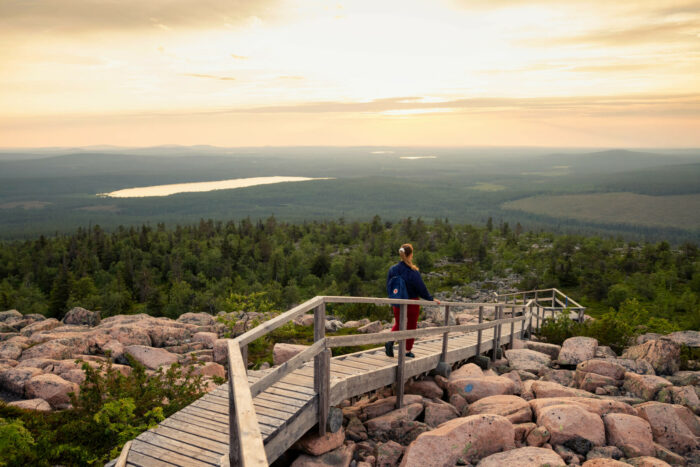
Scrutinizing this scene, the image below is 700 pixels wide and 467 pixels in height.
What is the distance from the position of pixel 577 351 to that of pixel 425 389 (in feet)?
19.5

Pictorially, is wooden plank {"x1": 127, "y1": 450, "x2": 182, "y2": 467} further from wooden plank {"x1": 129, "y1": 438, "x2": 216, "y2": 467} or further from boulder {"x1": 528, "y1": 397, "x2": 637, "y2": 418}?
boulder {"x1": 528, "y1": 397, "x2": 637, "y2": 418}

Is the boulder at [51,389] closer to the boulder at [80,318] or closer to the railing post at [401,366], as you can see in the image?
the railing post at [401,366]

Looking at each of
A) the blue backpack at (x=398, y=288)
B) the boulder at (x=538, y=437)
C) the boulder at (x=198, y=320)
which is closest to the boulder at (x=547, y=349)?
the boulder at (x=538, y=437)

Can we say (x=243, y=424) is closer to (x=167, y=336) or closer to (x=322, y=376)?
(x=322, y=376)

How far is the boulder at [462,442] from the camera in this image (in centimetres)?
643

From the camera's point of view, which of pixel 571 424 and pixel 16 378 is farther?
pixel 16 378

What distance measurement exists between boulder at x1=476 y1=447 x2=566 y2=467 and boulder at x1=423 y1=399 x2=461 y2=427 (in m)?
1.55

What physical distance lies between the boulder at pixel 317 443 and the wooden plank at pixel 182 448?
4.56 ft

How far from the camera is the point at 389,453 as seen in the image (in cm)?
678

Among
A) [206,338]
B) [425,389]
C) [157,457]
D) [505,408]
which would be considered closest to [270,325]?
[157,457]

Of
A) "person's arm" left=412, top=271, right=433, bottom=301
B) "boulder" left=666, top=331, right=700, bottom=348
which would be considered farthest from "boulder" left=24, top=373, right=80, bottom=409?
"boulder" left=666, top=331, right=700, bottom=348

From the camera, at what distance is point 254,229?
280 feet

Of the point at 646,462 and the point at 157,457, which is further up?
the point at 157,457

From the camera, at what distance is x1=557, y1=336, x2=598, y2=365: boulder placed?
12.7 metres
